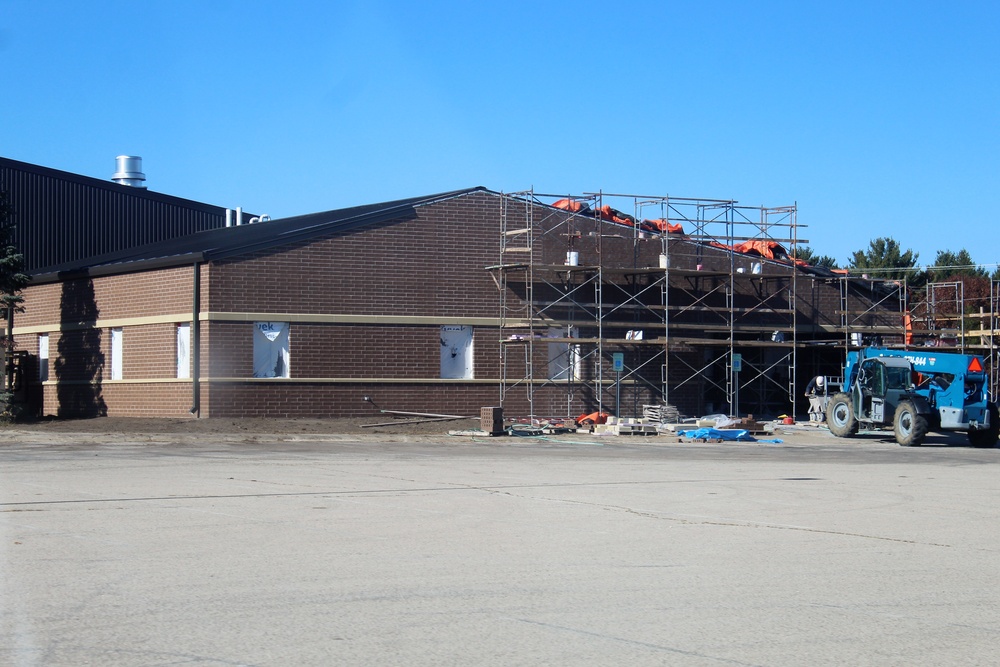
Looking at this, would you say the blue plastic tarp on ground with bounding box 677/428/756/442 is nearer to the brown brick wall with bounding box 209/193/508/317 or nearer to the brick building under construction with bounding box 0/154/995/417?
the brick building under construction with bounding box 0/154/995/417

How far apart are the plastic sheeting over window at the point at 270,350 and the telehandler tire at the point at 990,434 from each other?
61.3ft

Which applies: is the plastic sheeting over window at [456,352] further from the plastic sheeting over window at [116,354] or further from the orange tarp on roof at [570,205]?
the plastic sheeting over window at [116,354]

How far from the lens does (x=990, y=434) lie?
1140 inches

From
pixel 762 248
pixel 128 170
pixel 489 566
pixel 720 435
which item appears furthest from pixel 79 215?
pixel 489 566

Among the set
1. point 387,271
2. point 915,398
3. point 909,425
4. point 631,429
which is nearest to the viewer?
point 909,425

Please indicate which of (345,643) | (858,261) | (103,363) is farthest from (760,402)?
(858,261)

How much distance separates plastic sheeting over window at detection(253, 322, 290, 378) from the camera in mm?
31094

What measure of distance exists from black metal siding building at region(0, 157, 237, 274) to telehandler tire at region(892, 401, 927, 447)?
3132cm

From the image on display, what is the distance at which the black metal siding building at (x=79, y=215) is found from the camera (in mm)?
44250

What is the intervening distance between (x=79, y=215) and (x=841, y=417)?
31.8m

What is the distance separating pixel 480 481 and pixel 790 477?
17.9 feet

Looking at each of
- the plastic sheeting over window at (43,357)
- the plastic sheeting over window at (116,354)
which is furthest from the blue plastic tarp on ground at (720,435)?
the plastic sheeting over window at (43,357)

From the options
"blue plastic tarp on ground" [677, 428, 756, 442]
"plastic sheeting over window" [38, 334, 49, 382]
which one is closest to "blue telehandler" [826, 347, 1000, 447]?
"blue plastic tarp on ground" [677, 428, 756, 442]

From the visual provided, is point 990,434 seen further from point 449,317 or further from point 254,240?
point 254,240
